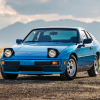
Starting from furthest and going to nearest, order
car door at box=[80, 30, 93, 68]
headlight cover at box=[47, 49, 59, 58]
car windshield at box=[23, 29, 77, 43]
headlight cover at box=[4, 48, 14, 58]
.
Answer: car door at box=[80, 30, 93, 68] → car windshield at box=[23, 29, 77, 43] → headlight cover at box=[4, 48, 14, 58] → headlight cover at box=[47, 49, 59, 58]

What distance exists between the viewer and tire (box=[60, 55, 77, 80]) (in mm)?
8539

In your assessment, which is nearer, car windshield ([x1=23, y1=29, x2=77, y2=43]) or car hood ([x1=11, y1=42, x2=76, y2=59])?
car hood ([x1=11, y1=42, x2=76, y2=59])

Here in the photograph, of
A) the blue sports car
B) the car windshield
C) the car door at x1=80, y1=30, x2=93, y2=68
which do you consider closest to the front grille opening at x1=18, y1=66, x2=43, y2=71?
the blue sports car

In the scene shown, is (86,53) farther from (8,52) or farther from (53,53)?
(8,52)

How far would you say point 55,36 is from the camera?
31.4ft

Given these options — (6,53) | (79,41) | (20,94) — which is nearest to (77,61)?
(79,41)

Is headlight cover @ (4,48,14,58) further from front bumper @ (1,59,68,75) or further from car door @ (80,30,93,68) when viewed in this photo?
car door @ (80,30,93,68)

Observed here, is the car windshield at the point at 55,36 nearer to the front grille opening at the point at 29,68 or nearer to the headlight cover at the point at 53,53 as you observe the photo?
the headlight cover at the point at 53,53

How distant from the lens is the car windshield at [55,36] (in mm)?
9398

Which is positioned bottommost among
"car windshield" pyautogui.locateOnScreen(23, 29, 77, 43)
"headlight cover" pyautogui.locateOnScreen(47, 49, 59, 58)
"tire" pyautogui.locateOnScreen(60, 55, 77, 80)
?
"tire" pyautogui.locateOnScreen(60, 55, 77, 80)

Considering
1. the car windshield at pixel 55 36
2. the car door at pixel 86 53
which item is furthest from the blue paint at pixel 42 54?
the car windshield at pixel 55 36

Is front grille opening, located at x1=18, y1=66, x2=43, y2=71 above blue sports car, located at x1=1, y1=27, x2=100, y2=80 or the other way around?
the other way around

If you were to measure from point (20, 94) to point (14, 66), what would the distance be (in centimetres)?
255

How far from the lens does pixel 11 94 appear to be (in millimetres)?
6008
